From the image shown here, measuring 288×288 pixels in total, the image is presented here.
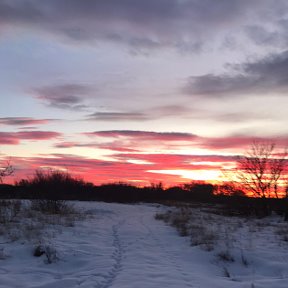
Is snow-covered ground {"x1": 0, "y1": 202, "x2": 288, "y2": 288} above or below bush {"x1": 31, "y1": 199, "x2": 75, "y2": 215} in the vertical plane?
below

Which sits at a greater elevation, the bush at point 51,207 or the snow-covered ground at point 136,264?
the bush at point 51,207

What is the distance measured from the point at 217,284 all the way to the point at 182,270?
133cm

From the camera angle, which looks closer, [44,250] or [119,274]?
[119,274]

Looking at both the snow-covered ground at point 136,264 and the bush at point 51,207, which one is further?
the bush at point 51,207

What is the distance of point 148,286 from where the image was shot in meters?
7.01

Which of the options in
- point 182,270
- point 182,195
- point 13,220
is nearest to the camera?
point 182,270

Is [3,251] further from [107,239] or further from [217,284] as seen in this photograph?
[217,284]

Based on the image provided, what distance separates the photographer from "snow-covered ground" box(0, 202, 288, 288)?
7.54 m

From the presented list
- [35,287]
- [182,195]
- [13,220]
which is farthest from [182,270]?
[182,195]

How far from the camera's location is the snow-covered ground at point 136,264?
754 cm

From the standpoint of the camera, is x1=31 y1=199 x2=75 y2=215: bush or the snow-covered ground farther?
x1=31 y1=199 x2=75 y2=215: bush

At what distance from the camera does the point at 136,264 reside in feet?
29.8

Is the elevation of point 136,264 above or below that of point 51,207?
below

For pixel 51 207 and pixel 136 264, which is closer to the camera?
pixel 136 264
